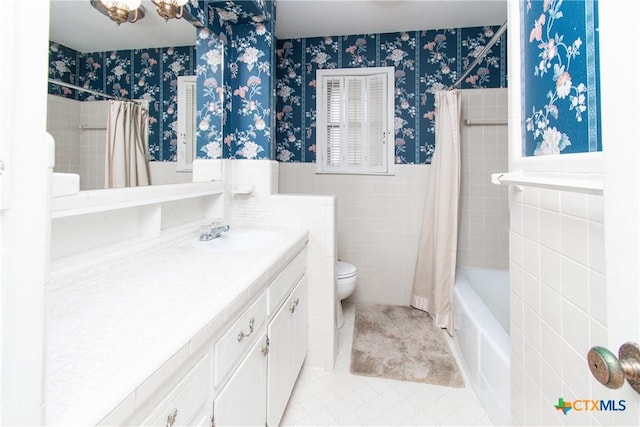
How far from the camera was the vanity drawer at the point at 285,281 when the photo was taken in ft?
4.17

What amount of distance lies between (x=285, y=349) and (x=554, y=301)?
1.06 metres

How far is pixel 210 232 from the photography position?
163 centimetres

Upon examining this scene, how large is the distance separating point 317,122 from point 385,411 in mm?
2308

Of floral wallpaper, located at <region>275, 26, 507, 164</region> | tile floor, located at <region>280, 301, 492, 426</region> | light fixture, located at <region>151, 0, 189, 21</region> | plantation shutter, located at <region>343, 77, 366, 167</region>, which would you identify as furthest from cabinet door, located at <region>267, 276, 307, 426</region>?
floral wallpaper, located at <region>275, 26, 507, 164</region>

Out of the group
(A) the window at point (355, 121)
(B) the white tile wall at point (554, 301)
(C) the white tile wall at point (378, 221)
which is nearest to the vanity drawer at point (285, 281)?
(B) the white tile wall at point (554, 301)

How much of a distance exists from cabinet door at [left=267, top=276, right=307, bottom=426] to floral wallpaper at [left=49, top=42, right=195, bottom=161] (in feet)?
2.96

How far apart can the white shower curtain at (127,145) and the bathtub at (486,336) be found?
1.76 meters

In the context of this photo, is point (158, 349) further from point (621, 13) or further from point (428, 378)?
point (428, 378)

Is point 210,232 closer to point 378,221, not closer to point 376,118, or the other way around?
point 378,221

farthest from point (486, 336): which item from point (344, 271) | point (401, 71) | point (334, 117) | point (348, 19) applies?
point (348, 19)

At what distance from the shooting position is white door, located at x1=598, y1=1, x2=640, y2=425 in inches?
15.8

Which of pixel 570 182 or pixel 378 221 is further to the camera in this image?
pixel 378 221

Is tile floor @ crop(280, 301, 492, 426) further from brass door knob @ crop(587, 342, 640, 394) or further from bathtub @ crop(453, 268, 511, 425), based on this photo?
brass door knob @ crop(587, 342, 640, 394)

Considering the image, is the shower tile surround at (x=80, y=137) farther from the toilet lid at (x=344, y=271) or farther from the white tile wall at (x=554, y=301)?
the toilet lid at (x=344, y=271)
